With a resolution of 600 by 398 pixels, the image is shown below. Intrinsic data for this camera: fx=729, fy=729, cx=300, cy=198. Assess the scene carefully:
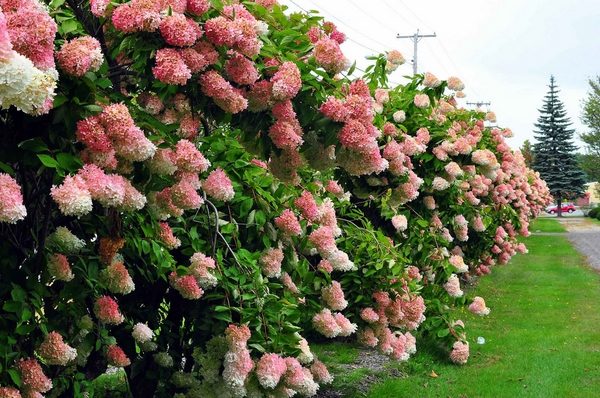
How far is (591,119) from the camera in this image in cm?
5403

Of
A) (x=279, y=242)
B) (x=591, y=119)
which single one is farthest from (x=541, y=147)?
(x=279, y=242)

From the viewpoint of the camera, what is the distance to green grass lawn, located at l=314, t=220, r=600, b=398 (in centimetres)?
709

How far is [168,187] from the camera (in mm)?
2914

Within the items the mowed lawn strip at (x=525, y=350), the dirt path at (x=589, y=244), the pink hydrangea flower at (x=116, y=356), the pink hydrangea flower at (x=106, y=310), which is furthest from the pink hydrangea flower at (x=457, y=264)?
the dirt path at (x=589, y=244)

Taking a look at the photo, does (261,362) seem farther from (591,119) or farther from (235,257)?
(591,119)

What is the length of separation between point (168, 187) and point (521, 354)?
6.99 m

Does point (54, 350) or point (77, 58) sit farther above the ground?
point (77, 58)

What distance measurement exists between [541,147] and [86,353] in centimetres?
5681

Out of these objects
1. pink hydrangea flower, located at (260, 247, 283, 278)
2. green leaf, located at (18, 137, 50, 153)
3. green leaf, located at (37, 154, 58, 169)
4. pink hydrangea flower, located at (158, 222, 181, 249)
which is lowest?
pink hydrangea flower, located at (260, 247, 283, 278)

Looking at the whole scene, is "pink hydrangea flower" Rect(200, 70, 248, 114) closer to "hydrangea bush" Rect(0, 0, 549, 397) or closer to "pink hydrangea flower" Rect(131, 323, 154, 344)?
"hydrangea bush" Rect(0, 0, 549, 397)

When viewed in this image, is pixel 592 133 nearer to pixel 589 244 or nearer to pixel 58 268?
pixel 589 244

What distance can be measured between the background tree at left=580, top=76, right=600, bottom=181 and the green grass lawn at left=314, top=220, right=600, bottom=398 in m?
40.8

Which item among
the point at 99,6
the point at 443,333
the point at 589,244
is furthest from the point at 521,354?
the point at 589,244

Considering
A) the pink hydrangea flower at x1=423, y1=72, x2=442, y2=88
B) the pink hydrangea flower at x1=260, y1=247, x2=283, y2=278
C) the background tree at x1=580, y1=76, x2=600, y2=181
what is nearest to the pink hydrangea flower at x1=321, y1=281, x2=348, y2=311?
the pink hydrangea flower at x1=260, y1=247, x2=283, y2=278
